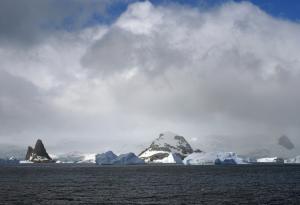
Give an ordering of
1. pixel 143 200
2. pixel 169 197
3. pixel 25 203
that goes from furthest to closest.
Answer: pixel 169 197 → pixel 143 200 → pixel 25 203

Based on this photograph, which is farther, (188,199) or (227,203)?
(188,199)

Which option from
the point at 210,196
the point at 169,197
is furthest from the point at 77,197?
the point at 210,196

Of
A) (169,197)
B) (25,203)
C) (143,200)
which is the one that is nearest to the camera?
(25,203)

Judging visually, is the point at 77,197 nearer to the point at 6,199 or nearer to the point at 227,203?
the point at 6,199

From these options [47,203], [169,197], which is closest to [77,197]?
[47,203]

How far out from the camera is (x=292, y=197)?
293ft

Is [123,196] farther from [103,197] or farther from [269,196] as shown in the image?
[269,196]

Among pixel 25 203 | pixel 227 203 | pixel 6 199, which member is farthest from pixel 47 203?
pixel 227 203

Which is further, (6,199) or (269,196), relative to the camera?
(269,196)

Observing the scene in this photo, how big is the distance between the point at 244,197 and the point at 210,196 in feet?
22.5

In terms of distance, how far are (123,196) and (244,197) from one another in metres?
24.4

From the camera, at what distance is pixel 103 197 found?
8931 cm

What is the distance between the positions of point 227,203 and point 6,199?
41.1 meters

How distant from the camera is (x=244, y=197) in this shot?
290ft
